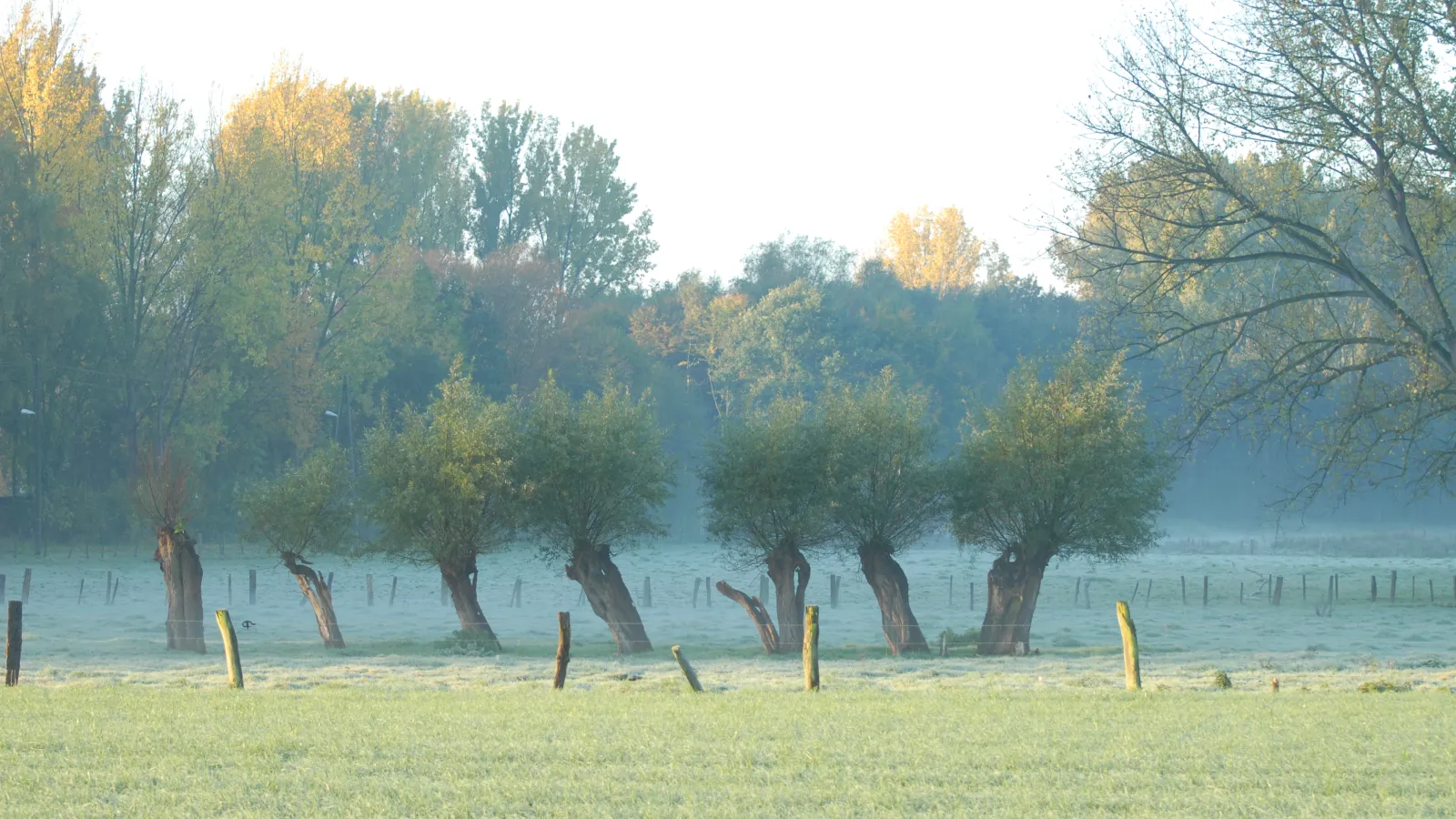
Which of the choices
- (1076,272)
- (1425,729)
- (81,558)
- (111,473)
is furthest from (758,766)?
(111,473)

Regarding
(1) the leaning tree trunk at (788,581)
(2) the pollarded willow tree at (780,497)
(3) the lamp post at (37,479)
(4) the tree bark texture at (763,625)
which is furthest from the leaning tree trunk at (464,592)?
(3) the lamp post at (37,479)

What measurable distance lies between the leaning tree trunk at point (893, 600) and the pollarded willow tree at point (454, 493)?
8.96 meters

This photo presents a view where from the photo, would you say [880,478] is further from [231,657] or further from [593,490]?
[231,657]

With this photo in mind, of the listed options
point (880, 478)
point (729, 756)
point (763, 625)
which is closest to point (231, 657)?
point (729, 756)

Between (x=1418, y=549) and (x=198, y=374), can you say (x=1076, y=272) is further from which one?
(x=1418, y=549)

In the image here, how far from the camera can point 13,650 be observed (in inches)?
834

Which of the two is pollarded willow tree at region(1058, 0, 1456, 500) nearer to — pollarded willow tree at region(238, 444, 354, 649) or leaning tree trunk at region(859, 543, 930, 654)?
leaning tree trunk at region(859, 543, 930, 654)

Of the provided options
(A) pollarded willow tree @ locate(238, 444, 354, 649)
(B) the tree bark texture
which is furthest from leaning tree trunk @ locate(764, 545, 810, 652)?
(A) pollarded willow tree @ locate(238, 444, 354, 649)

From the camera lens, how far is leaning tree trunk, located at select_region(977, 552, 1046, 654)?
31.8 m

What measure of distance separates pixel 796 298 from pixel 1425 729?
7004 centimetres

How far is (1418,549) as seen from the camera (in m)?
75.5

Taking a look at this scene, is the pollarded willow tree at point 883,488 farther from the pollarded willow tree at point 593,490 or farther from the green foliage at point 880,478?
the pollarded willow tree at point 593,490

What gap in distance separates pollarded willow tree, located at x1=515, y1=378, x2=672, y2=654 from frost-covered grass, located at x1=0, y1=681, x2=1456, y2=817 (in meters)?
16.6

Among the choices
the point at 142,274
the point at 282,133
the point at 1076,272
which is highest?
the point at 282,133
